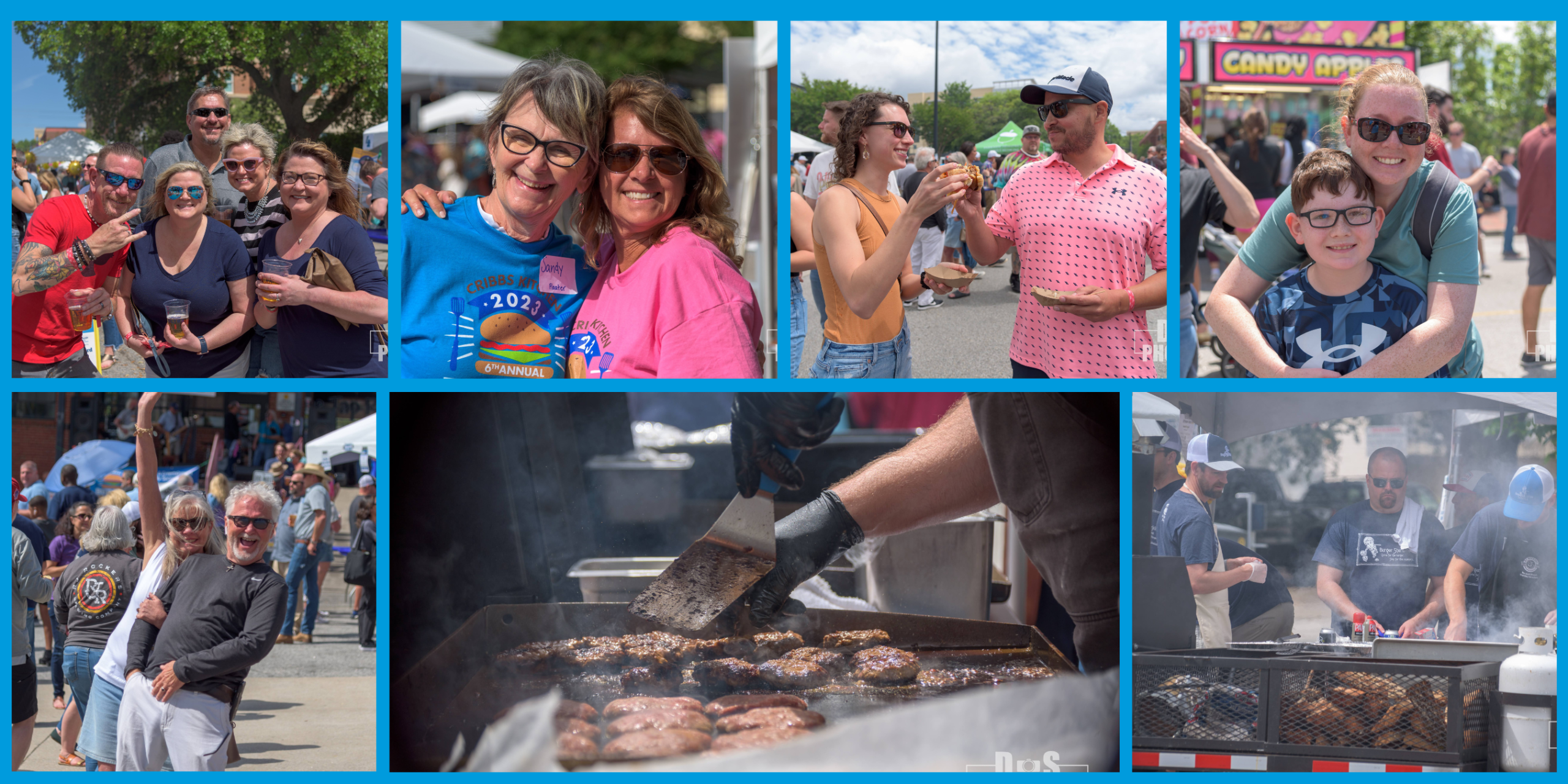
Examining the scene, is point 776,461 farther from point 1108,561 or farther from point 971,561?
point 1108,561

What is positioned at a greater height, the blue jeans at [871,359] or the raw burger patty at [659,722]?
the blue jeans at [871,359]

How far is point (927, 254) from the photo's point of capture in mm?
3170

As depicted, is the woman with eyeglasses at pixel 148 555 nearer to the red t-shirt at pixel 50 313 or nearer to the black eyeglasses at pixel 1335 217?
the red t-shirt at pixel 50 313

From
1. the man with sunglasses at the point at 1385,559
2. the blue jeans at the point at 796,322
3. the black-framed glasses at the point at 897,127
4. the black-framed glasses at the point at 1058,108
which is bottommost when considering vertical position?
the man with sunglasses at the point at 1385,559

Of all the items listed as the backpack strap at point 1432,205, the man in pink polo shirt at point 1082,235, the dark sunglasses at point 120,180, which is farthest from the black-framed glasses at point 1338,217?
the dark sunglasses at point 120,180

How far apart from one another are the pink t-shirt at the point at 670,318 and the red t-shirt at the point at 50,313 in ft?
4.86

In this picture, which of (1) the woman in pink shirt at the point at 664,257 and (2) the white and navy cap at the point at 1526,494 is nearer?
(1) the woman in pink shirt at the point at 664,257

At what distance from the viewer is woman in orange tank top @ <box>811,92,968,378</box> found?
307 centimetres

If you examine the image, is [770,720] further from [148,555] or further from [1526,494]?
[1526,494]

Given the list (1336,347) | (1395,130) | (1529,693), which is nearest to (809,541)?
(1336,347)

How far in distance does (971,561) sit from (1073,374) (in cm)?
62

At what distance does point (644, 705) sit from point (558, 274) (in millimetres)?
1283

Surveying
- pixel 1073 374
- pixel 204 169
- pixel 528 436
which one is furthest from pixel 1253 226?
pixel 204 169

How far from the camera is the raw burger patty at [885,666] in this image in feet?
10.9
